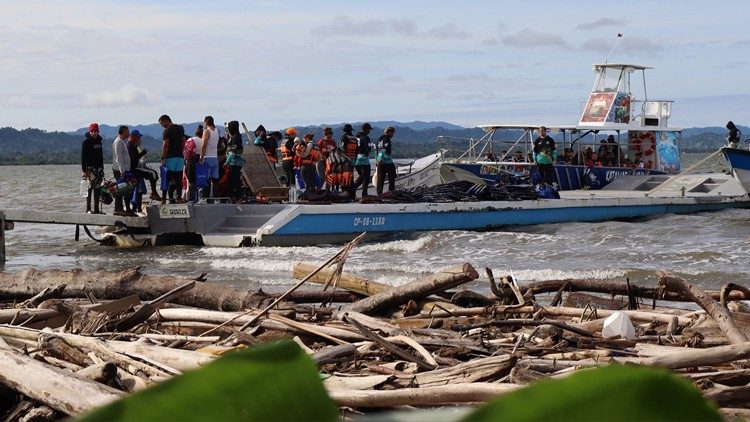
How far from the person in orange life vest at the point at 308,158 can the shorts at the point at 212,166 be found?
6.90 ft

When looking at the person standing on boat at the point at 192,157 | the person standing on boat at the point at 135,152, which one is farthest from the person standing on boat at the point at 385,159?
the person standing on boat at the point at 135,152

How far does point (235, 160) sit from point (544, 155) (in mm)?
8044

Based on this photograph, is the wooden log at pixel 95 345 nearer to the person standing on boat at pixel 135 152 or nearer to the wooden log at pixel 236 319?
the wooden log at pixel 236 319

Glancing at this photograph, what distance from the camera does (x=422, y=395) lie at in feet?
12.1

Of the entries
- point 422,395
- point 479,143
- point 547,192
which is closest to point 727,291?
point 422,395

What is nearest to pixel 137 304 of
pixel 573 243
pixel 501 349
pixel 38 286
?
pixel 38 286

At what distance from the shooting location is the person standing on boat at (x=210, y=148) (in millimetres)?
18078

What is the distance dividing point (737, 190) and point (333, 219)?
12.1 meters

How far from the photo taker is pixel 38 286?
781cm

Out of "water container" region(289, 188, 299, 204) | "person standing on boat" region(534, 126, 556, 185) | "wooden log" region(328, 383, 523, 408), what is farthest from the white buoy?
"person standing on boat" region(534, 126, 556, 185)

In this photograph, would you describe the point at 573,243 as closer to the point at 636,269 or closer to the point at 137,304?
the point at 636,269

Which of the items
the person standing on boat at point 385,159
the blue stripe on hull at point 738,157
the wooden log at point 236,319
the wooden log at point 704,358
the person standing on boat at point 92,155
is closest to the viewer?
the wooden log at point 704,358

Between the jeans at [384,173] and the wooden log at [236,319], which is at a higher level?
the jeans at [384,173]

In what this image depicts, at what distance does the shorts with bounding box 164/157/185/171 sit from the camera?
18.8m
